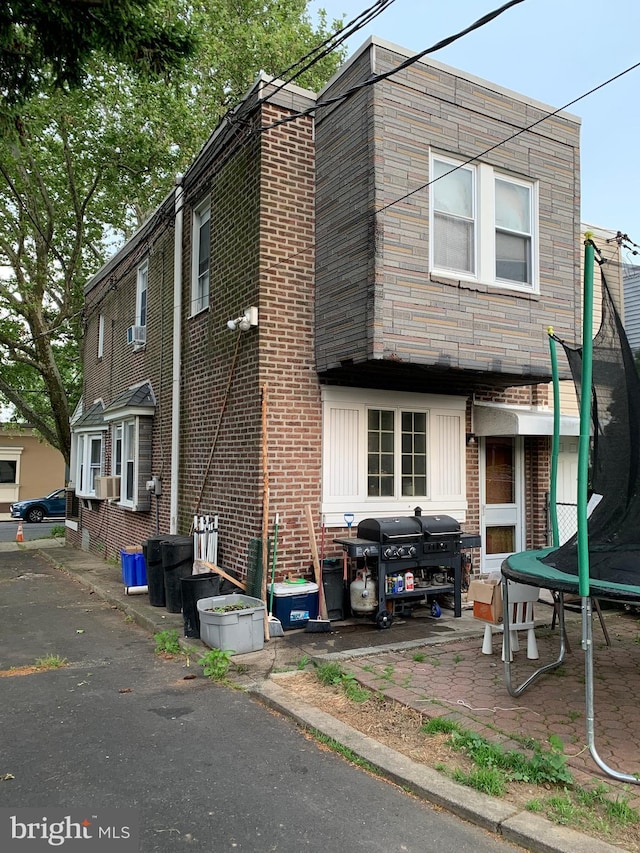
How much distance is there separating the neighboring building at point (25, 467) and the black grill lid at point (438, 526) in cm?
2542

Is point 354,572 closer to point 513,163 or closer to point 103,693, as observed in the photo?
point 103,693

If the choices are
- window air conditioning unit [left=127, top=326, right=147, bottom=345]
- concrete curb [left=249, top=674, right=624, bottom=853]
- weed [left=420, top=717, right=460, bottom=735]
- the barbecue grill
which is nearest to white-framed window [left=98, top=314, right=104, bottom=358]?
window air conditioning unit [left=127, top=326, right=147, bottom=345]

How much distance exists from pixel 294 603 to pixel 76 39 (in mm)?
6580

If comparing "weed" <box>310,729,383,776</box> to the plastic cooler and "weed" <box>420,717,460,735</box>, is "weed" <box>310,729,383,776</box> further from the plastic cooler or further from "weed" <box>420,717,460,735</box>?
the plastic cooler

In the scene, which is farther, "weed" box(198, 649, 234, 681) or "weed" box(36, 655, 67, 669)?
"weed" box(36, 655, 67, 669)

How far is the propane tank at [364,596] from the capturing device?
743cm

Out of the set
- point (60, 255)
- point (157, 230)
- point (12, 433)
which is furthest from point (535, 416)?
point (12, 433)

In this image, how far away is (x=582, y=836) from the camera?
320cm

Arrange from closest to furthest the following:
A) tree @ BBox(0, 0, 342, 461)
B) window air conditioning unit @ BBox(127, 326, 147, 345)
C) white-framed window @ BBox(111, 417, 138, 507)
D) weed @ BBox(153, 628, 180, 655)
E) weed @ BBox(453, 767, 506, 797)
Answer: weed @ BBox(453, 767, 506, 797), weed @ BBox(153, 628, 180, 655), white-framed window @ BBox(111, 417, 138, 507), window air conditioning unit @ BBox(127, 326, 147, 345), tree @ BBox(0, 0, 342, 461)

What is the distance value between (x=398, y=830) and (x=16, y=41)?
8.19 m

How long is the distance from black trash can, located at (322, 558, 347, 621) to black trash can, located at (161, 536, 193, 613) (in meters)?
1.93

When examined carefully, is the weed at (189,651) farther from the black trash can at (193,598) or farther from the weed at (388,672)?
the weed at (388,672)

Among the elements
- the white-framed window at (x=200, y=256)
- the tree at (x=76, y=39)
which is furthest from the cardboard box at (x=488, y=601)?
the tree at (x=76, y=39)

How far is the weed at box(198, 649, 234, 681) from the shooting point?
5891 millimetres
